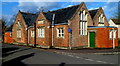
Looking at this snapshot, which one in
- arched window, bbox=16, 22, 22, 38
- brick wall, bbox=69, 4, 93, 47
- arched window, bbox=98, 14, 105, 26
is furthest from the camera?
arched window, bbox=16, 22, 22, 38

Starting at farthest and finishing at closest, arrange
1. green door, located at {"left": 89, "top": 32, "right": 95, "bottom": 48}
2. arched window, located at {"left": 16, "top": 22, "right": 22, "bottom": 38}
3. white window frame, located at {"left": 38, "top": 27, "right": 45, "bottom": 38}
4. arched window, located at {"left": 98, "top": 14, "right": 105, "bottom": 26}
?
arched window, located at {"left": 16, "top": 22, "right": 22, "bottom": 38} < arched window, located at {"left": 98, "top": 14, "right": 105, "bottom": 26} < white window frame, located at {"left": 38, "top": 27, "right": 45, "bottom": 38} < green door, located at {"left": 89, "top": 32, "right": 95, "bottom": 48}

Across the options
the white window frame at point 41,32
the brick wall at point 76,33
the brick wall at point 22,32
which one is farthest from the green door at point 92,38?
the brick wall at point 22,32

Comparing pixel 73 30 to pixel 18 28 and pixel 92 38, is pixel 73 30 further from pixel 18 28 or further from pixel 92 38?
pixel 18 28

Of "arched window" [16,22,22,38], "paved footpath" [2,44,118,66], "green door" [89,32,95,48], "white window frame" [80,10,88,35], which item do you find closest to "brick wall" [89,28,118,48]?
"green door" [89,32,95,48]

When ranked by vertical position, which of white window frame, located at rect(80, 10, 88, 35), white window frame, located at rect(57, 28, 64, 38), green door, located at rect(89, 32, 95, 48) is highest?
white window frame, located at rect(80, 10, 88, 35)

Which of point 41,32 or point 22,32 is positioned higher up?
point 22,32

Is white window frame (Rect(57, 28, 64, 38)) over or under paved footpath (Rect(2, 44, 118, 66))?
over

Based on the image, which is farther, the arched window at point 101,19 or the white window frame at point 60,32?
the arched window at point 101,19

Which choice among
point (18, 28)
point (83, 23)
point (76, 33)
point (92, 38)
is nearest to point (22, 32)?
point (18, 28)

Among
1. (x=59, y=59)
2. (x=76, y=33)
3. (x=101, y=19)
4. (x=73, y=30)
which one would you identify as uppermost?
(x=101, y=19)

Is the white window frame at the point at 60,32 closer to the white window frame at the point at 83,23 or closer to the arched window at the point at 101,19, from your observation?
the white window frame at the point at 83,23

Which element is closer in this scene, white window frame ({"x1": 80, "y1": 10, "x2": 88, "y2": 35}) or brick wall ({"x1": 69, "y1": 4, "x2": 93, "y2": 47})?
brick wall ({"x1": 69, "y1": 4, "x2": 93, "y2": 47})

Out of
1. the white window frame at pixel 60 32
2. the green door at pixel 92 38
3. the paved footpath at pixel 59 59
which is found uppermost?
the white window frame at pixel 60 32

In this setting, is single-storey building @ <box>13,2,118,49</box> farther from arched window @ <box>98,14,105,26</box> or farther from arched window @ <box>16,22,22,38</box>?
arched window @ <box>16,22,22,38</box>
